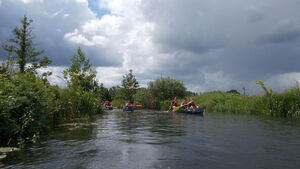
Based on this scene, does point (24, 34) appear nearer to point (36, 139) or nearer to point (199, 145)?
point (36, 139)

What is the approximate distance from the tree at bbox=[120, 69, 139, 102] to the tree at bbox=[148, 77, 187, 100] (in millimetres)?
13170

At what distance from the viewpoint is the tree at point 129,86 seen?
165 ft

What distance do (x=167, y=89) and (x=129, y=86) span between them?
635 inches

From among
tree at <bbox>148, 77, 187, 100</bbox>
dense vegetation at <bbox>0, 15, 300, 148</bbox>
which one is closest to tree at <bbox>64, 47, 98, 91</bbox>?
dense vegetation at <bbox>0, 15, 300, 148</bbox>

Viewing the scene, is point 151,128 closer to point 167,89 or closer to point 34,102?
point 34,102

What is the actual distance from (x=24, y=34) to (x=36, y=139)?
30552 millimetres

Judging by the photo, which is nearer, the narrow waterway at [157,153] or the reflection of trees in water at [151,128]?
the narrow waterway at [157,153]

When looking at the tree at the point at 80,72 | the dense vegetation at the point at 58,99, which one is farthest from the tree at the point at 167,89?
the tree at the point at 80,72

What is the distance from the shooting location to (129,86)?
51188mm

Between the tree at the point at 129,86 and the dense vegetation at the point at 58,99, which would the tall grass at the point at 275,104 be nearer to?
the dense vegetation at the point at 58,99

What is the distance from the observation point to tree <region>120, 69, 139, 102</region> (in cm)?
5022

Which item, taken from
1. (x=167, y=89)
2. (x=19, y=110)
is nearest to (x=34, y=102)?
(x=19, y=110)

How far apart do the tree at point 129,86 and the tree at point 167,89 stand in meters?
13.2

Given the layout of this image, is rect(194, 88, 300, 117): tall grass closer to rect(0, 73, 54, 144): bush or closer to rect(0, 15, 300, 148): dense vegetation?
rect(0, 15, 300, 148): dense vegetation
